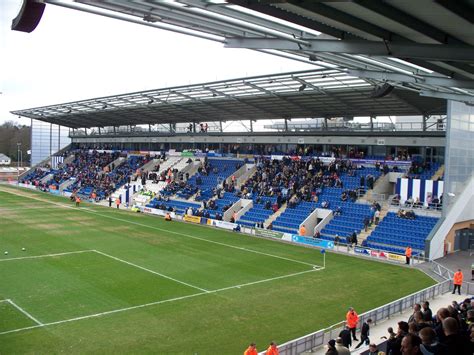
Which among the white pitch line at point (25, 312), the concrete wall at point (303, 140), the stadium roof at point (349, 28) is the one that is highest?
the stadium roof at point (349, 28)

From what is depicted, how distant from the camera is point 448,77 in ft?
40.9

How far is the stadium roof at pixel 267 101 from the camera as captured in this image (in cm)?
3469

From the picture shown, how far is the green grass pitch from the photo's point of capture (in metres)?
15.3

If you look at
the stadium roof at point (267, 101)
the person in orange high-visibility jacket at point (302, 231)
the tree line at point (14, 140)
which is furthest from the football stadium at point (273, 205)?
the tree line at point (14, 140)

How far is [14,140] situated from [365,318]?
357 feet

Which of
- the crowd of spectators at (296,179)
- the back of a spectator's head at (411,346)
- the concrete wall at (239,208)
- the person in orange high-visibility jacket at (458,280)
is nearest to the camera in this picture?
the back of a spectator's head at (411,346)

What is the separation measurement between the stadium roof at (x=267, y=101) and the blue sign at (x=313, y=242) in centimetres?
1010

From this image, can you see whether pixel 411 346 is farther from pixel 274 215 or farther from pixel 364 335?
pixel 274 215

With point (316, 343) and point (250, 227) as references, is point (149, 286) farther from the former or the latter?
point (250, 227)

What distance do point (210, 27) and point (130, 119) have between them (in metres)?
55.2

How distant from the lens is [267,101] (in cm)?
4297

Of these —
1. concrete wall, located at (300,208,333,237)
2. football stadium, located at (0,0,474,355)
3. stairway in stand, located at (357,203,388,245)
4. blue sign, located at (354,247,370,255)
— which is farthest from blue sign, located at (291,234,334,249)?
stairway in stand, located at (357,203,388,245)

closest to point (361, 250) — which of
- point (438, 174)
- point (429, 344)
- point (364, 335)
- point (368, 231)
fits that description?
point (368, 231)

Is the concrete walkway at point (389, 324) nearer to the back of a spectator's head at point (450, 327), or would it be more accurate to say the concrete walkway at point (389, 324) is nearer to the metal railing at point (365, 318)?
the metal railing at point (365, 318)
